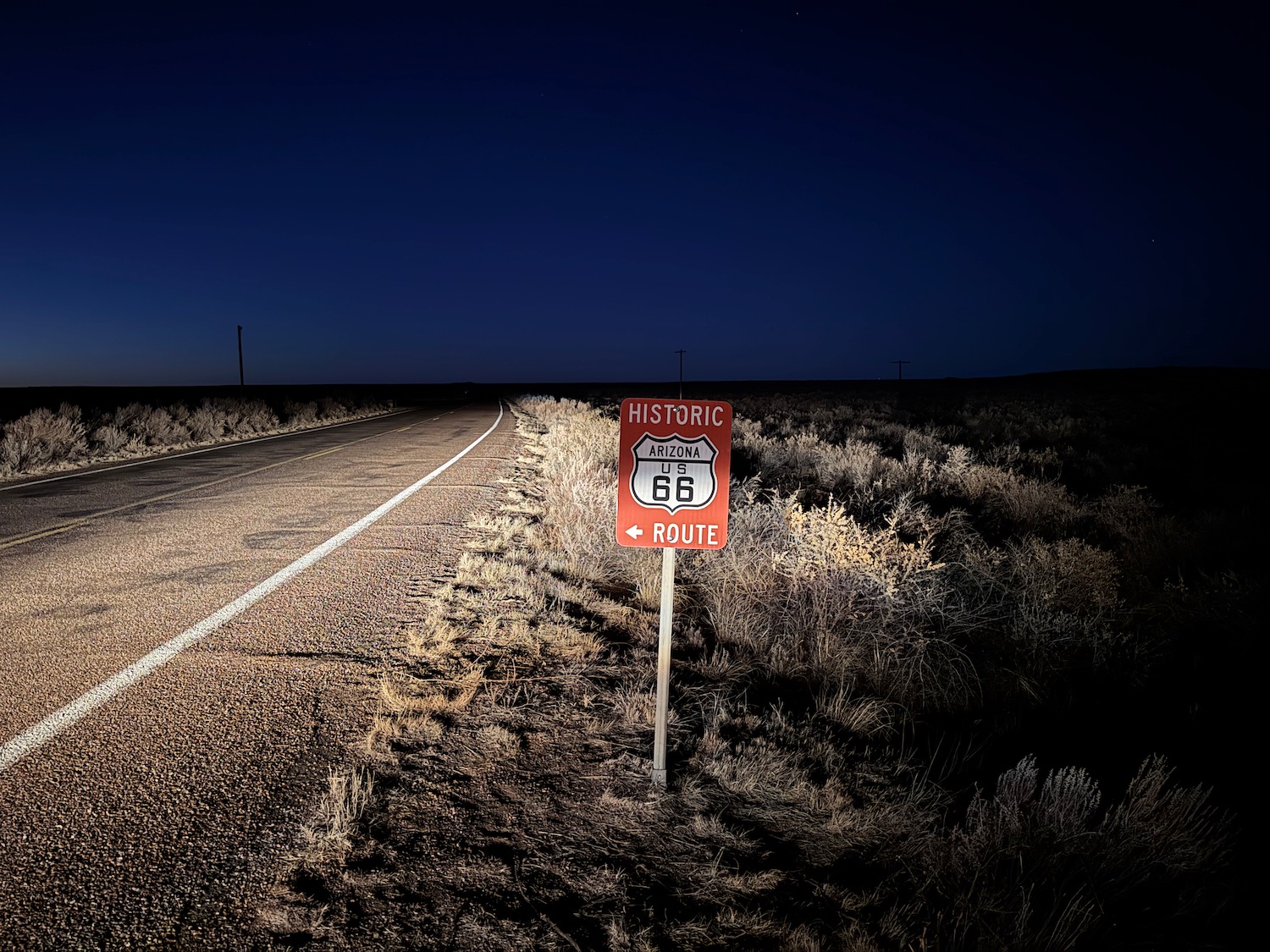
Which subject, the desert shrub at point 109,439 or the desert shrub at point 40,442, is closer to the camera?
the desert shrub at point 40,442

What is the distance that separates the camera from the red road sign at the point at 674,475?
2.76 metres

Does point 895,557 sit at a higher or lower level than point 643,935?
higher

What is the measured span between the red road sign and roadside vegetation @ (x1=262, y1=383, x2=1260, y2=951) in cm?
110

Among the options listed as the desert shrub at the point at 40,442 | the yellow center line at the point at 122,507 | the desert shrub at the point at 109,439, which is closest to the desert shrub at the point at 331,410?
the desert shrub at the point at 109,439

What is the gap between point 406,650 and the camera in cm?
426

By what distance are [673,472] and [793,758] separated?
4.74 feet

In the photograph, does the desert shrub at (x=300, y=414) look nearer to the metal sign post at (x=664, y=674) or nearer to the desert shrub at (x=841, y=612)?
the desert shrub at (x=841, y=612)

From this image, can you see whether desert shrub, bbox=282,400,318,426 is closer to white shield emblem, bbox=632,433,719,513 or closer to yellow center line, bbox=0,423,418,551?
yellow center line, bbox=0,423,418,551

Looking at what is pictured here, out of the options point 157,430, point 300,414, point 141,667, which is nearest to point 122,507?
point 141,667

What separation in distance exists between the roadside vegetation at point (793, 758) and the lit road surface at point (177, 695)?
0.93 ft

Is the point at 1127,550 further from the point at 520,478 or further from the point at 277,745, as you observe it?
the point at 520,478

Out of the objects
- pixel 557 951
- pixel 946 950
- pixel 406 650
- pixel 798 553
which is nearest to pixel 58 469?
pixel 406 650

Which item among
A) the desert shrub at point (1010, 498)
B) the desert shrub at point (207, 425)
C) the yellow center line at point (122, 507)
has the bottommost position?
the yellow center line at point (122, 507)

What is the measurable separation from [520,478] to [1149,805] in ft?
32.0
